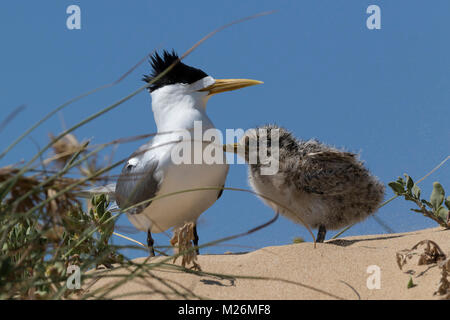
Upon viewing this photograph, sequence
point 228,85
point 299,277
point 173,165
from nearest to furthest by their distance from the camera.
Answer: point 299,277 < point 173,165 < point 228,85

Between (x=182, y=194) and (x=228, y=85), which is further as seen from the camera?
(x=228, y=85)

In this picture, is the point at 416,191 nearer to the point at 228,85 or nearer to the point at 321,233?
the point at 321,233

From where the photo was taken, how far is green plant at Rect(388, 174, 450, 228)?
497cm

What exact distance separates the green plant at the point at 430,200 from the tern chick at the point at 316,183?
0.36 metres

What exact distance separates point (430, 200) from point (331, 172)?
93 centimetres

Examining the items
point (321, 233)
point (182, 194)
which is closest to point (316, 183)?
point (321, 233)

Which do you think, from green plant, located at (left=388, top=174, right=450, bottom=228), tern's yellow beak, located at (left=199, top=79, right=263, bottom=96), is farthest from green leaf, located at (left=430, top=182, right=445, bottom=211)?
tern's yellow beak, located at (left=199, top=79, right=263, bottom=96)

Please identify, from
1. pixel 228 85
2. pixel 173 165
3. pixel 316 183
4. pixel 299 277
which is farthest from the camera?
pixel 228 85

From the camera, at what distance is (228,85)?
17.7ft

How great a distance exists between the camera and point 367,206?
17.7ft

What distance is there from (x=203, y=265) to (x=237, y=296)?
693mm

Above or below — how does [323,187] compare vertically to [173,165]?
below
